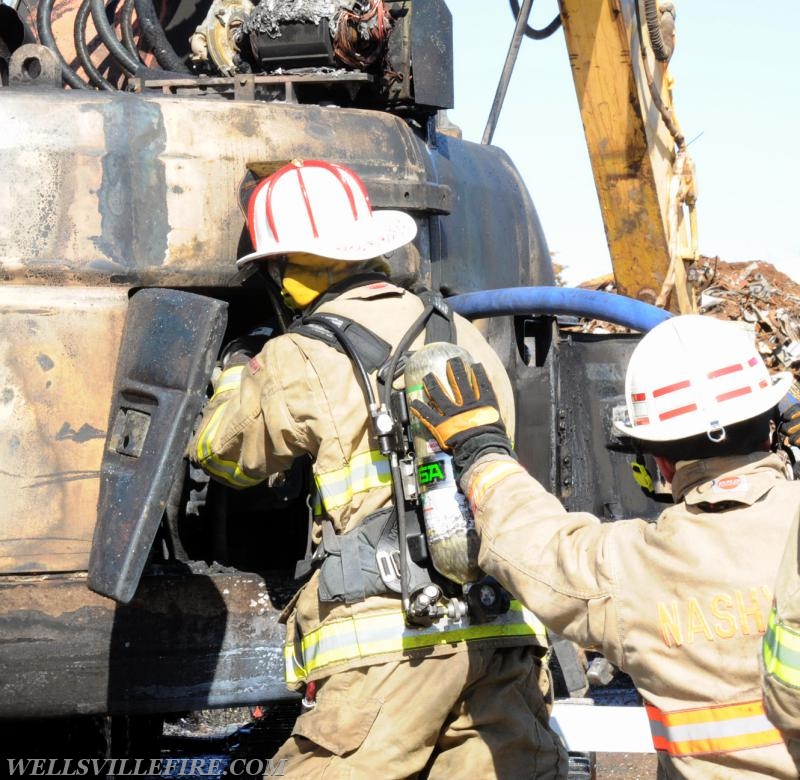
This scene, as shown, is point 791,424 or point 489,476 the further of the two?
point 791,424

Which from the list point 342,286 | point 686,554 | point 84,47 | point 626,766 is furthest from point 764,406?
point 84,47

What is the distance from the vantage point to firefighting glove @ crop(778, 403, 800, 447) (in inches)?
124

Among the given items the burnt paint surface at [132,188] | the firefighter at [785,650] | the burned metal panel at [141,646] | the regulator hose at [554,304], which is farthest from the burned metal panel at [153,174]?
the firefighter at [785,650]

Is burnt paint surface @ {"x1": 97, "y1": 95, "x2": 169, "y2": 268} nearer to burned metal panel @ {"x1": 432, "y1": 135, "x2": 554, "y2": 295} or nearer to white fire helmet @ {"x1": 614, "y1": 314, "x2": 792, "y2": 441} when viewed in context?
burned metal panel @ {"x1": 432, "y1": 135, "x2": 554, "y2": 295}

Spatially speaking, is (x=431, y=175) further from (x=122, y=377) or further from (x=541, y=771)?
(x=541, y=771)

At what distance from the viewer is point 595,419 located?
4.27m

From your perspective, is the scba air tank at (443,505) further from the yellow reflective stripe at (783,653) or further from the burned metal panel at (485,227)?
the burned metal panel at (485,227)

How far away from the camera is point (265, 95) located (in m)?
3.89

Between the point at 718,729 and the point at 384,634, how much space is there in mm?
928

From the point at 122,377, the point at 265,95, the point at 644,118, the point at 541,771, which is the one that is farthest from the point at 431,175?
the point at 644,118

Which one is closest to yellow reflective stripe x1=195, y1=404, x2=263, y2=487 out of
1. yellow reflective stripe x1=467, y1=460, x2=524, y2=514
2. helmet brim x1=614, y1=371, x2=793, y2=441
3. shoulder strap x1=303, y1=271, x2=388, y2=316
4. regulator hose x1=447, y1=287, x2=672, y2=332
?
shoulder strap x1=303, y1=271, x2=388, y2=316

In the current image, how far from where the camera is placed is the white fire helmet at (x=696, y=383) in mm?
2182

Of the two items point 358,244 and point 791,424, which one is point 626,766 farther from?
point 358,244

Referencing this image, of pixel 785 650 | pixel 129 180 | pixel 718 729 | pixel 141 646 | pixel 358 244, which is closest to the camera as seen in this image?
pixel 785 650
